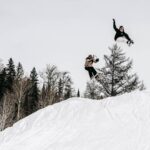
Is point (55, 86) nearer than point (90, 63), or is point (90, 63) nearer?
point (90, 63)

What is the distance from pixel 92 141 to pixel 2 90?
1807 inches

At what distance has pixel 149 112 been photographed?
68.0ft

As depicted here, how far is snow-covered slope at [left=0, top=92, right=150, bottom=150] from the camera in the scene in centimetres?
1894

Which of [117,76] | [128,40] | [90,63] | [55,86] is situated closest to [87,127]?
[90,63]

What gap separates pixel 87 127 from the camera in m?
20.0

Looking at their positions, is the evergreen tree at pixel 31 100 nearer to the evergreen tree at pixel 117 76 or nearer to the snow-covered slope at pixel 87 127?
the evergreen tree at pixel 117 76

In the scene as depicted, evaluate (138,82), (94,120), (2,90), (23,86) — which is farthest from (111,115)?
(2,90)

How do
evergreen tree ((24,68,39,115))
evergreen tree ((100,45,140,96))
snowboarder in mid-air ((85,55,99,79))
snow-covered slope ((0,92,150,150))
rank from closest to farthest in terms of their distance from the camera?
snow-covered slope ((0,92,150,150)) < snowboarder in mid-air ((85,55,99,79)) < evergreen tree ((100,45,140,96)) < evergreen tree ((24,68,39,115))

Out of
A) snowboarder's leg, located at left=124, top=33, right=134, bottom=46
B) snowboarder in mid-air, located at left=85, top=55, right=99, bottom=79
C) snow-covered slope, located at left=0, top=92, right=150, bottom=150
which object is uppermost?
snowboarder's leg, located at left=124, top=33, right=134, bottom=46

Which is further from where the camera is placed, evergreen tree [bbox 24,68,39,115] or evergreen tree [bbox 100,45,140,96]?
evergreen tree [bbox 24,68,39,115]

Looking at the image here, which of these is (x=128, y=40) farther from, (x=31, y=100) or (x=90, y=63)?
(x=31, y=100)

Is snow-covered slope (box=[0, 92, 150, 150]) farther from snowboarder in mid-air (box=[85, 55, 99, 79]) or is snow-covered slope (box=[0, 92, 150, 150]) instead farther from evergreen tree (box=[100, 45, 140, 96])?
evergreen tree (box=[100, 45, 140, 96])

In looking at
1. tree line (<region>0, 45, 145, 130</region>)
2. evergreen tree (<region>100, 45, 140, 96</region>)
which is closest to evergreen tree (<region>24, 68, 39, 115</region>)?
tree line (<region>0, 45, 145, 130</region>)

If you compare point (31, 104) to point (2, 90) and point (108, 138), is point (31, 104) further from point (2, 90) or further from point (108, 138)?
point (108, 138)
